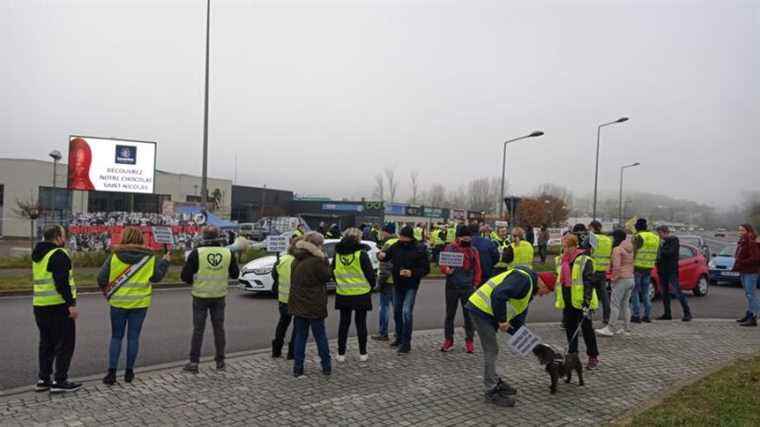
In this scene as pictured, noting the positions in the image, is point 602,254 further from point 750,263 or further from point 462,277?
point 750,263

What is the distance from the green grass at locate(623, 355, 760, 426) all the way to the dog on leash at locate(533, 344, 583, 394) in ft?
3.09

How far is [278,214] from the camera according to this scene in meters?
67.2

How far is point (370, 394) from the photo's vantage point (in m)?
5.89

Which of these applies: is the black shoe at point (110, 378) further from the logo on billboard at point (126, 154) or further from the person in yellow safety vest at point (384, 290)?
the logo on billboard at point (126, 154)

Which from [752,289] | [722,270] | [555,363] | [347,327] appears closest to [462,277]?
[347,327]

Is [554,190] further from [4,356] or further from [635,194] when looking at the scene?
[4,356]

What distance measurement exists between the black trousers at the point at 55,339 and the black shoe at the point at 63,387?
41 millimetres

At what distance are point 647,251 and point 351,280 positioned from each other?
6.28 meters

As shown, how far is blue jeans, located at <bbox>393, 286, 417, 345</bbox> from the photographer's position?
303 inches

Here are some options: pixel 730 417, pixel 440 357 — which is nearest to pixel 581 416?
pixel 730 417

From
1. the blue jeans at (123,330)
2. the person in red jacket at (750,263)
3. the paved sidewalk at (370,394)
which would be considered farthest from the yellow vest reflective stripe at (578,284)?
the person in red jacket at (750,263)

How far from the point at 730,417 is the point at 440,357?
344 centimetres

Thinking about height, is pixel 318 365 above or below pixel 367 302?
below

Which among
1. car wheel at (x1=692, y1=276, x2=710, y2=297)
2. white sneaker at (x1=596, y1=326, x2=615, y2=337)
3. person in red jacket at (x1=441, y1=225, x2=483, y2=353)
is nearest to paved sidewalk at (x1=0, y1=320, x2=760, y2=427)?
person in red jacket at (x1=441, y1=225, x2=483, y2=353)
